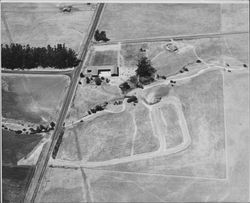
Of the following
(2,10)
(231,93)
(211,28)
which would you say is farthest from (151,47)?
(2,10)

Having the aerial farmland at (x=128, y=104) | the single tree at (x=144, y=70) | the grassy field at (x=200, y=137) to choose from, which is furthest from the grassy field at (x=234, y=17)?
the single tree at (x=144, y=70)

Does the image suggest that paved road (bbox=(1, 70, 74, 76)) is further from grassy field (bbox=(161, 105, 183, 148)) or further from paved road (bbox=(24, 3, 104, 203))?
grassy field (bbox=(161, 105, 183, 148))

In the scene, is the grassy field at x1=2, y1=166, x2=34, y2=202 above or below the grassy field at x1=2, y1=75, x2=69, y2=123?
below

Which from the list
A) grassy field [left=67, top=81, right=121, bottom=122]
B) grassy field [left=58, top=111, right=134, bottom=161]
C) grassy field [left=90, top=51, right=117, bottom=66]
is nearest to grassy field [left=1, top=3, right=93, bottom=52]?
grassy field [left=90, top=51, right=117, bottom=66]

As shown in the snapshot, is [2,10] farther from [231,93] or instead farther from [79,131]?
[231,93]

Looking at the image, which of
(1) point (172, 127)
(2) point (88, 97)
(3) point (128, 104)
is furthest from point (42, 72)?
(1) point (172, 127)

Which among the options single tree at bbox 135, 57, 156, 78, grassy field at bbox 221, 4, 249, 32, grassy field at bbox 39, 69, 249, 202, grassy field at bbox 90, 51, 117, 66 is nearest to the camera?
grassy field at bbox 39, 69, 249, 202

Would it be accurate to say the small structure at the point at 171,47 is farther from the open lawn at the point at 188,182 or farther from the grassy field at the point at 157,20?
the open lawn at the point at 188,182

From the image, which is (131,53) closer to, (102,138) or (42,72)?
(42,72)
